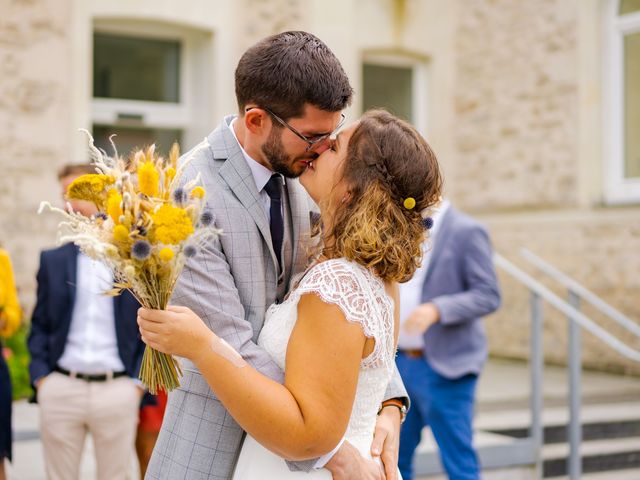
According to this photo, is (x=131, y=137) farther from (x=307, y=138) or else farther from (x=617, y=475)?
(x=307, y=138)

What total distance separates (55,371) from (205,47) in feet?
18.6

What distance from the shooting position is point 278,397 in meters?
2.11

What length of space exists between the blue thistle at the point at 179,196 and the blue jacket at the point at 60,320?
275 centimetres

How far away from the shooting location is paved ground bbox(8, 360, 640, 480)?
606 centimetres

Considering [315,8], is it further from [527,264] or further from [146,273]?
[146,273]

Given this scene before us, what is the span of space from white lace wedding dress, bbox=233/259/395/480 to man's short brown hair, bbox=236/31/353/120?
0.40 meters

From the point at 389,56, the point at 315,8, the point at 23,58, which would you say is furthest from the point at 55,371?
the point at 389,56

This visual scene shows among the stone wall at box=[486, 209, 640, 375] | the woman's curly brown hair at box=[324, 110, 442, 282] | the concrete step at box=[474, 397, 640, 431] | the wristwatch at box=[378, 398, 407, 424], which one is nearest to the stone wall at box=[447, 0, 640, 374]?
the stone wall at box=[486, 209, 640, 375]

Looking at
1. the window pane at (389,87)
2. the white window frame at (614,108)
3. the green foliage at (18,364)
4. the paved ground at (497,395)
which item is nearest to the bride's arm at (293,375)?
the paved ground at (497,395)

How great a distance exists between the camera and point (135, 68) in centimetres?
965

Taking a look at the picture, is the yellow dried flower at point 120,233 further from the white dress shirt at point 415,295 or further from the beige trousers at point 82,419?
the white dress shirt at point 415,295

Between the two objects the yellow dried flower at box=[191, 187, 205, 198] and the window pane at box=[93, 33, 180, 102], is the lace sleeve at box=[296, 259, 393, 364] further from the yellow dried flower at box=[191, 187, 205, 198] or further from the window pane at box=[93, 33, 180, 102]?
the window pane at box=[93, 33, 180, 102]

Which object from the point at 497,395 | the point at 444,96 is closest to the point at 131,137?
→ the point at 444,96

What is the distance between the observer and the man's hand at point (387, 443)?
249 centimetres
